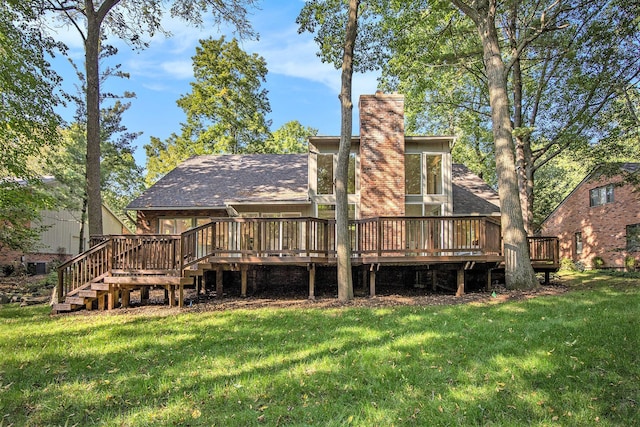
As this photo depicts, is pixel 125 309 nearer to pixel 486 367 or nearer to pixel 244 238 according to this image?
pixel 244 238

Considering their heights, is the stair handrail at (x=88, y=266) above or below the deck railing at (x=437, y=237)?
below

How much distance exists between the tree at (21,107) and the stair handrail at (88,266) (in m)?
2.72

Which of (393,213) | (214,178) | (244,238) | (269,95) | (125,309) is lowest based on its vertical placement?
(125,309)

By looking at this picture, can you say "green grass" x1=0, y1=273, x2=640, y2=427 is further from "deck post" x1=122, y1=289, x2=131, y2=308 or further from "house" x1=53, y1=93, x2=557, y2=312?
"house" x1=53, y1=93, x2=557, y2=312

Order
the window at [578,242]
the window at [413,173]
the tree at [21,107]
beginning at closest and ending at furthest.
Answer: the tree at [21,107] → the window at [413,173] → the window at [578,242]

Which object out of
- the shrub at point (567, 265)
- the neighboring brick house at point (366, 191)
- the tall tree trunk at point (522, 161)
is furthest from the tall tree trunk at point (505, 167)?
the shrub at point (567, 265)

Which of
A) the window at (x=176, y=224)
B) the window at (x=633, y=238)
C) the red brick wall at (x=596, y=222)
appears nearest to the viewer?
the window at (x=176, y=224)

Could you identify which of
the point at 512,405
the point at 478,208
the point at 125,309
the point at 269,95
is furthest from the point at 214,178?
the point at 512,405

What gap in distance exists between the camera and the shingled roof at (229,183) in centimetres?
1462

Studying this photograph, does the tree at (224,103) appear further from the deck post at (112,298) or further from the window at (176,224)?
the deck post at (112,298)

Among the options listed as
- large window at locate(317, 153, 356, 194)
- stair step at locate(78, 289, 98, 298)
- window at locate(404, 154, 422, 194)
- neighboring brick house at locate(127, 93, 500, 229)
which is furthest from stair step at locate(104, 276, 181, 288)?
window at locate(404, 154, 422, 194)

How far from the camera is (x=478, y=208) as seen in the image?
1468 centimetres

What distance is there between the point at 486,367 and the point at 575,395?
919mm

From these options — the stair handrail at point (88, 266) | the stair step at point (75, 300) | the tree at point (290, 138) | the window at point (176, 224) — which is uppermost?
the tree at point (290, 138)
